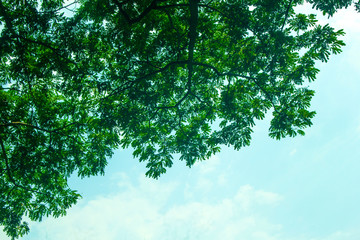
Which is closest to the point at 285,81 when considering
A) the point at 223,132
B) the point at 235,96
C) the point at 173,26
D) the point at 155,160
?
the point at 235,96

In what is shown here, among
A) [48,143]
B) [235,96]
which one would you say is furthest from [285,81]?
[48,143]

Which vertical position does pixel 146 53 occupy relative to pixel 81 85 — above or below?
above

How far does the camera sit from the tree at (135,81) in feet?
25.8

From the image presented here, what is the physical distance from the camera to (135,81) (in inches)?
332

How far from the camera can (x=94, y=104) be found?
891cm

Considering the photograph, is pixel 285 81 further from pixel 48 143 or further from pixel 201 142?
pixel 48 143

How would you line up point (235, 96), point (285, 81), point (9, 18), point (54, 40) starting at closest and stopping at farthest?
point (9, 18), point (54, 40), point (285, 81), point (235, 96)

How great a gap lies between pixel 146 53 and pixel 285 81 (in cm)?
562

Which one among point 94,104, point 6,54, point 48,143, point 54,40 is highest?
point 54,40

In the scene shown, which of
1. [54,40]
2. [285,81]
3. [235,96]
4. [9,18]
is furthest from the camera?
[235,96]

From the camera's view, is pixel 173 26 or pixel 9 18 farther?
pixel 173 26

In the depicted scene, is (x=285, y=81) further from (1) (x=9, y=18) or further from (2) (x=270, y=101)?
(1) (x=9, y=18)

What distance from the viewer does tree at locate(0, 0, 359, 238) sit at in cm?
786

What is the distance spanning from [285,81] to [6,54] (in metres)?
10.6
